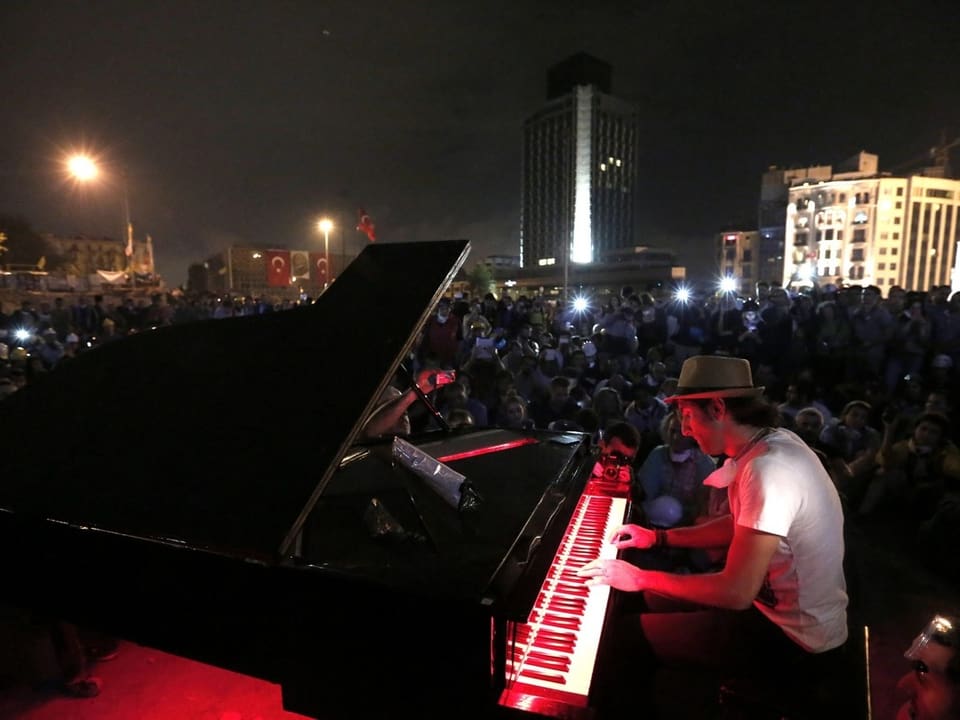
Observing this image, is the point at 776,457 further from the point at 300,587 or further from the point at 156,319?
the point at 156,319

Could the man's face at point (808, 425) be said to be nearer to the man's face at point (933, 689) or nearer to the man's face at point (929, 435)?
the man's face at point (929, 435)

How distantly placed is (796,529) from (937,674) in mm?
1336

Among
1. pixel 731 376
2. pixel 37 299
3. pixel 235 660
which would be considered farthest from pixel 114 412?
pixel 37 299

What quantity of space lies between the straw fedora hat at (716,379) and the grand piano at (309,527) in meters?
1.00

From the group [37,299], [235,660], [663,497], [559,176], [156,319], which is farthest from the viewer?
[559,176]

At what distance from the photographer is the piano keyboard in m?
2.04

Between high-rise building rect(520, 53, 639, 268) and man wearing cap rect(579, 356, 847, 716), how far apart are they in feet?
343

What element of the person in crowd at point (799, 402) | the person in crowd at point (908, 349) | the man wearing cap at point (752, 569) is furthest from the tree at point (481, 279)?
the man wearing cap at point (752, 569)

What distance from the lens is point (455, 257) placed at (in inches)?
127

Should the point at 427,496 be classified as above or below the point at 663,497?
above

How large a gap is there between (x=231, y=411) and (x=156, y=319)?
1693cm

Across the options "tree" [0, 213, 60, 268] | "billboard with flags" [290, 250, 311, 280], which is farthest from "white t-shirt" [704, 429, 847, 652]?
"tree" [0, 213, 60, 268]

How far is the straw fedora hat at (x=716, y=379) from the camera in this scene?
2.58 m

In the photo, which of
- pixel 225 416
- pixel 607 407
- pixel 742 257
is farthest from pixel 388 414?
pixel 742 257
